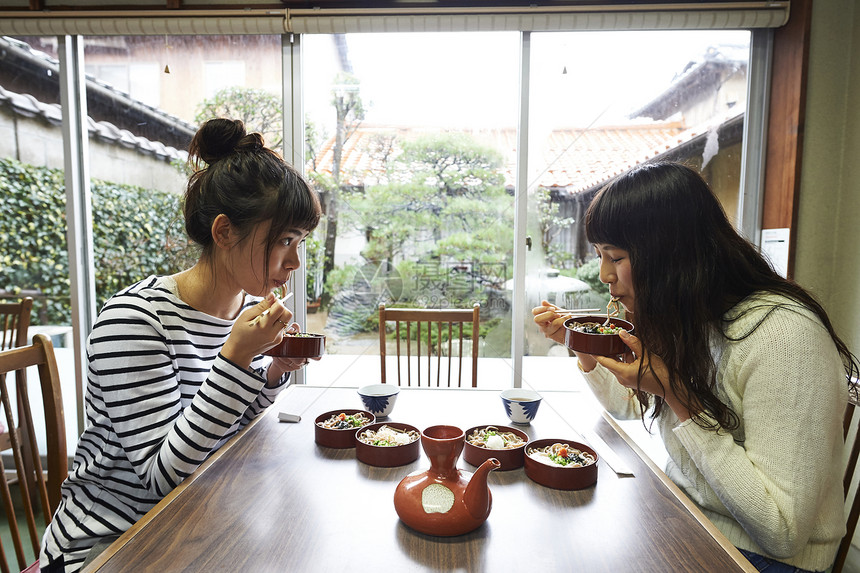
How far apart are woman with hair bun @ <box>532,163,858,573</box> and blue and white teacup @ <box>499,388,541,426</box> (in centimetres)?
30

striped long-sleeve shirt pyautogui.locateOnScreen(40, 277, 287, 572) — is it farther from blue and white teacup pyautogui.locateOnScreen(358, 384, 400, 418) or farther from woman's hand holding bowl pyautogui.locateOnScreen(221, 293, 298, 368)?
blue and white teacup pyautogui.locateOnScreen(358, 384, 400, 418)

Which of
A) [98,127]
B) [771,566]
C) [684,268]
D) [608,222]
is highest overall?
[98,127]

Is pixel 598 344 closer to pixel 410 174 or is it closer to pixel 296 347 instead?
pixel 296 347

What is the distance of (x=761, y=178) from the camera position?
8.59 ft

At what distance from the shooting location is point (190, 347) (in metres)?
1.29

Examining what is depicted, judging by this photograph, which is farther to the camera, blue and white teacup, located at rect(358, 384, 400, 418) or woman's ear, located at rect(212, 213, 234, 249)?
blue and white teacup, located at rect(358, 384, 400, 418)

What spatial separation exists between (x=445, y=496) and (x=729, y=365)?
2.19 feet

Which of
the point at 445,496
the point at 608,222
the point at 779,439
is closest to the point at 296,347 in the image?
the point at 445,496

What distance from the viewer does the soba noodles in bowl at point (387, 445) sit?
115 centimetres

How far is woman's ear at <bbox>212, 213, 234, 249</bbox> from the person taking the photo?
1272 mm

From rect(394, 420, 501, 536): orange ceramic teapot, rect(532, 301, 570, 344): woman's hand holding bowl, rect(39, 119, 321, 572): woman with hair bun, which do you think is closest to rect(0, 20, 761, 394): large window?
rect(532, 301, 570, 344): woman's hand holding bowl

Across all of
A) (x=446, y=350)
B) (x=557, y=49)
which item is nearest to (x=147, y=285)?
(x=446, y=350)

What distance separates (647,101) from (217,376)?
248cm

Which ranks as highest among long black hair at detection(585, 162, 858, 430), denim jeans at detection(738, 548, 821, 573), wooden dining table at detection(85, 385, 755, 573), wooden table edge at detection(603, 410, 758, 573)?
long black hair at detection(585, 162, 858, 430)
